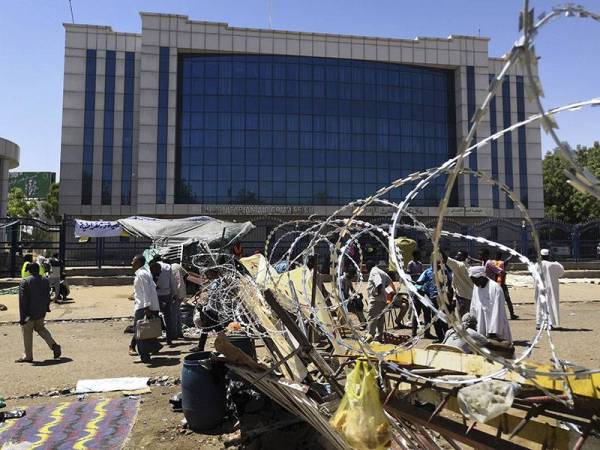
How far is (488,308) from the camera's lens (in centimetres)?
612

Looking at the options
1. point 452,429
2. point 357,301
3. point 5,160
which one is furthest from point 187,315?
point 5,160

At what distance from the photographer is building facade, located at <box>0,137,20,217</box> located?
27.9 metres

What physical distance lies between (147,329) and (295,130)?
3839 centimetres

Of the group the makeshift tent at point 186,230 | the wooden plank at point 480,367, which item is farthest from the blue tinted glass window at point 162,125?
the wooden plank at point 480,367

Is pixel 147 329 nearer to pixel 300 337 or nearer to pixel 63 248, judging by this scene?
pixel 300 337

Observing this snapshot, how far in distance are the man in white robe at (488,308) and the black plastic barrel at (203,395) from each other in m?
3.39

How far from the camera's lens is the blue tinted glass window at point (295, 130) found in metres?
43.2

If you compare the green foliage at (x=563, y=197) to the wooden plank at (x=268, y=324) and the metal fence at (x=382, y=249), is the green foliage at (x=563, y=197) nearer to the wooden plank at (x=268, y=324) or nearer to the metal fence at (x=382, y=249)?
the metal fence at (x=382, y=249)

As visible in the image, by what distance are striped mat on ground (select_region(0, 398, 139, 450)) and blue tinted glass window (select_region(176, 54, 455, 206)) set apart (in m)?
37.8

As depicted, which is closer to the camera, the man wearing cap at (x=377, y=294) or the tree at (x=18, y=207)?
the man wearing cap at (x=377, y=294)

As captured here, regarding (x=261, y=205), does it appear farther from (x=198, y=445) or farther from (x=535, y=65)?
(x=535, y=65)

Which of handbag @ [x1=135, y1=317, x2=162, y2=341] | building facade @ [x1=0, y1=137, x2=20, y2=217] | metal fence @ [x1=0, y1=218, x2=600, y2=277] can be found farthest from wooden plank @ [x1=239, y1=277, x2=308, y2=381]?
building facade @ [x1=0, y1=137, x2=20, y2=217]

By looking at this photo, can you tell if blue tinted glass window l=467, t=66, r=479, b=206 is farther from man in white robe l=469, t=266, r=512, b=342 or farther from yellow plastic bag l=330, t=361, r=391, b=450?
yellow plastic bag l=330, t=361, r=391, b=450

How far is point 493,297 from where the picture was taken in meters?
6.09
